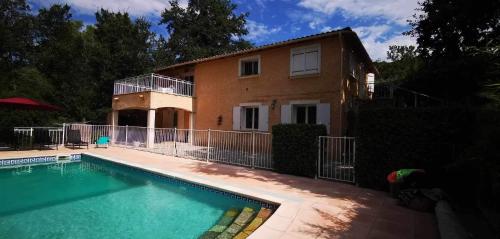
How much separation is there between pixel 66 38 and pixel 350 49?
3500cm

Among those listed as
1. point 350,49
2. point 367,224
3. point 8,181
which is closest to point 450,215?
point 367,224

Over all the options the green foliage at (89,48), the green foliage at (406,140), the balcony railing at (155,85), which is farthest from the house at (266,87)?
the green foliage at (89,48)

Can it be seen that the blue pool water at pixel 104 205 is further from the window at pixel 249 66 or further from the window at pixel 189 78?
the window at pixel 189 78

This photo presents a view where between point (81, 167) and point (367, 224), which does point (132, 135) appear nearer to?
point (81, 167)

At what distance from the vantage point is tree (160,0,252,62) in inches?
1309

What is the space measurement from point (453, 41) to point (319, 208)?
577 inches

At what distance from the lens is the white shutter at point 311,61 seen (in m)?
13.1

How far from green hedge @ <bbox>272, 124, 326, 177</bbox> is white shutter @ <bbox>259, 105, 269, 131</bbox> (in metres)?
4.56

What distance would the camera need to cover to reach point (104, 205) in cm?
721

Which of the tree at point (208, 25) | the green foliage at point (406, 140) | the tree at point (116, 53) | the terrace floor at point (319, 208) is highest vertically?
the tree at point (208, 25)

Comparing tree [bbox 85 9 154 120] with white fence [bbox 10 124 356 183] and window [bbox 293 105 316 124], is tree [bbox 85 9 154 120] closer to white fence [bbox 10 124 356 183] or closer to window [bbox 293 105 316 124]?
white fence [bbox 10 124 356 183]

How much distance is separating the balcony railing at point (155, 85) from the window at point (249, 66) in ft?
14.1

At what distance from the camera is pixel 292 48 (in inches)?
543

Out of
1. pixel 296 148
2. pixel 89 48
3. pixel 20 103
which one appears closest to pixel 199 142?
pixel 296 148
